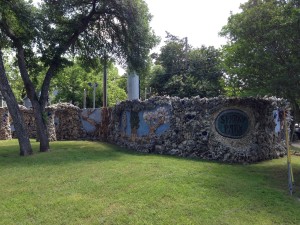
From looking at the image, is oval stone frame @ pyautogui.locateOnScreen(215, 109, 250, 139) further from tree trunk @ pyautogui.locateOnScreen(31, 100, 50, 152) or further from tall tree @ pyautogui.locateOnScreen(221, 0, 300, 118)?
tree trunk @ pyautogui.locateOnScreen(31, 100, 50, 152)

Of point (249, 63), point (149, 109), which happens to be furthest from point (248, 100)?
point (149, 109)

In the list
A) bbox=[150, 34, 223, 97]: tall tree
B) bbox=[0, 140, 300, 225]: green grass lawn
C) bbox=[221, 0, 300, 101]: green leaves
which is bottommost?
bbox=[0, 140, 300, 225]: green grass lawn

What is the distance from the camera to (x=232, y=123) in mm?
11328

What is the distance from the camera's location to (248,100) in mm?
11195

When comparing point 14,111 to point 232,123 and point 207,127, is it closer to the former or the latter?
point 207,127

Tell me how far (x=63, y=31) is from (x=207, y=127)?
25.8 feet

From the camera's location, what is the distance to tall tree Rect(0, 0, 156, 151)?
41.5ft

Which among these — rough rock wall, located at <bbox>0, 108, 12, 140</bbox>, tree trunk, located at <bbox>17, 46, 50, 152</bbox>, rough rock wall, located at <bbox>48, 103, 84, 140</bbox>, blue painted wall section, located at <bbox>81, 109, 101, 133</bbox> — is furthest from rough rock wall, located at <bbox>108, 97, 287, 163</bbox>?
rough rock wall, located at <bbox>0, 108, 12, 140</bbox>

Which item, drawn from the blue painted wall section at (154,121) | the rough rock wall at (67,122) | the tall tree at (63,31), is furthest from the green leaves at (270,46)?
the rough rock wall at (67,122)

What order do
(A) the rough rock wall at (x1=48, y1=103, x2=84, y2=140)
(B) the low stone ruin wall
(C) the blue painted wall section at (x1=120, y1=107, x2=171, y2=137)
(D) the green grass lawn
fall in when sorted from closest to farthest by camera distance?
1. (D) the green grass lawn
2. (B) the low stone ruin wall
3. (C) the blue painted wall section at (x1=120, y1=107, x2=171, y2=137)
4. (A) the rough rock wall at (x1=48, y1=103, x2=84, y2=140)

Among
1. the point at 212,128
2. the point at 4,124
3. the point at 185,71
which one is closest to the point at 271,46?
the point at 212,128

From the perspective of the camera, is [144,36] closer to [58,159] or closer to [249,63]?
[249,63]

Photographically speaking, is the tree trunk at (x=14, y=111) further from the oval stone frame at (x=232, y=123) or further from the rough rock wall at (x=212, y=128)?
the oval stone frame at (x=232, y=123)

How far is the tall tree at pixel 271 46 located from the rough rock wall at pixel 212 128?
1.26 m
